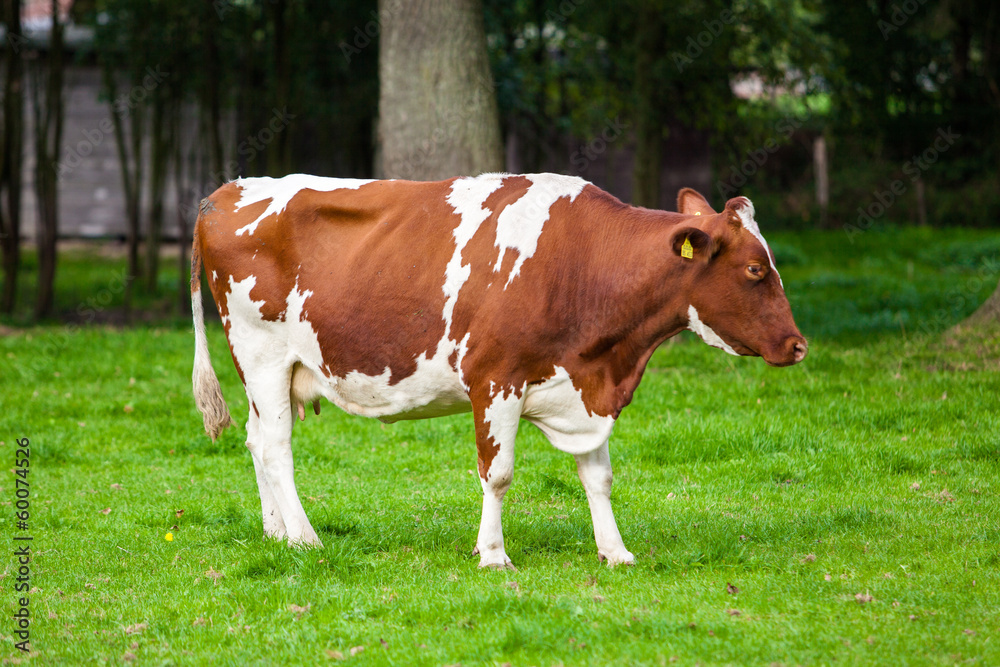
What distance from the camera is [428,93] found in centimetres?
1012

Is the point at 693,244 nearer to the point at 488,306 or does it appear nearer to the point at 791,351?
the point at 791,351

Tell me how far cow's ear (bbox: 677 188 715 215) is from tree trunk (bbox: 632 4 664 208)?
8.40m

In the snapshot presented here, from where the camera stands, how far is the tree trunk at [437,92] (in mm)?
10094

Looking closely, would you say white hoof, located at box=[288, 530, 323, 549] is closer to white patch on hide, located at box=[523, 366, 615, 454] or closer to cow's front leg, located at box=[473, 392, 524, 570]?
cow's front leg, located at box=[473, 392, 524, 570]

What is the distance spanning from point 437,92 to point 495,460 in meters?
5.88

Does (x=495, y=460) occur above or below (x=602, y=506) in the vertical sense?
above

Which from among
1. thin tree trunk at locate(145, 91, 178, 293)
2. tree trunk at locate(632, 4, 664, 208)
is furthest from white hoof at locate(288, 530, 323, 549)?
thin tree trunk at locate(145, 91, 178, 293)

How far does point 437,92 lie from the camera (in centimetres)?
1010

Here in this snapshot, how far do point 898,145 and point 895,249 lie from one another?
587cm

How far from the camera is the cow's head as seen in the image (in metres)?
4.76

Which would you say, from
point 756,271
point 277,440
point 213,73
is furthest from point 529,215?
point 213,73

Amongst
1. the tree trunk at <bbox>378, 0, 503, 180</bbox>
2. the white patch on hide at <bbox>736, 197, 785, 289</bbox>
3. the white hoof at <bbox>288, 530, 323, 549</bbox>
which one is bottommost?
the white hoof at <bbox>288, 530, 323, 549</bbox>

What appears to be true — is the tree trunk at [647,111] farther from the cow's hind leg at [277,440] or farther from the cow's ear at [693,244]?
the cow's ear at [693,244]

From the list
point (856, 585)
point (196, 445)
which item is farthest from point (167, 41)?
point (856, 585)
